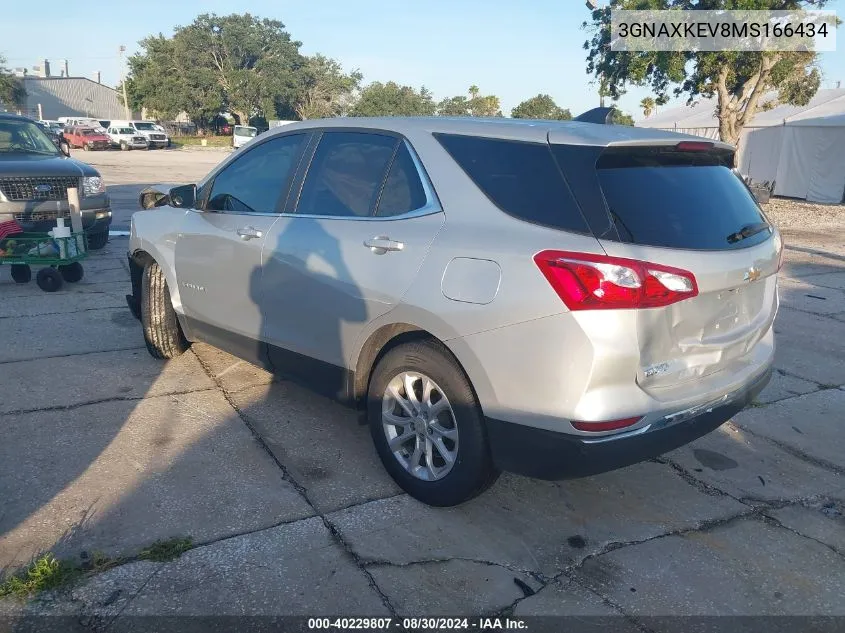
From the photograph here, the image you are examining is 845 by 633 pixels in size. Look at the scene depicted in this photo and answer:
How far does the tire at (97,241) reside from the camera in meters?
9.87

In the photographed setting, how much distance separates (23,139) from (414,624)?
9601 millimetres

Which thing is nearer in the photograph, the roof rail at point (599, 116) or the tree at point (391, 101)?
the roof rail at point (599, 116)

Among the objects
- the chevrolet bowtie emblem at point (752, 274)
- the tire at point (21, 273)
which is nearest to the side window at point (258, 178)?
the chevrolet bowtie emblem at point (752, 274)

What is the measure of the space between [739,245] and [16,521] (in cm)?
345

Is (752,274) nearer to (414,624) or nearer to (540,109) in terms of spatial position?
(414,624)

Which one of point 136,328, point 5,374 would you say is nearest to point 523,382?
point 5,374

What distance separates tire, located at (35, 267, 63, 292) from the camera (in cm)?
731

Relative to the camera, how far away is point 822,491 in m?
3.63

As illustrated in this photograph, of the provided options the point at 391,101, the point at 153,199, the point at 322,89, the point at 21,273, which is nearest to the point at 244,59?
the point at 322,89

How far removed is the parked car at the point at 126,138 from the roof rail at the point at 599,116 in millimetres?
45703

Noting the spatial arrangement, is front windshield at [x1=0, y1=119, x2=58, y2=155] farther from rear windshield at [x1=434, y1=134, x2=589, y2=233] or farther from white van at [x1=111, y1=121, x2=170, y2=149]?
white van at [x1=111, y1=121, x2=170, y2=149]

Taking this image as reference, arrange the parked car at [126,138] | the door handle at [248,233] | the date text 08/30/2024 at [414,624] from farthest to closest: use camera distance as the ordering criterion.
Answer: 1. the parked car at [126,138]
2. the door handle at [248,233]
3. the date text 08/30/2024 at [414,624]

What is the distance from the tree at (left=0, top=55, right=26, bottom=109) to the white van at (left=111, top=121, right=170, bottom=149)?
24083 millimetres

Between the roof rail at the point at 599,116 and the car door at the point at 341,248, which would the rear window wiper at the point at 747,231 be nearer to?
the roof rail at the point at 599,116
